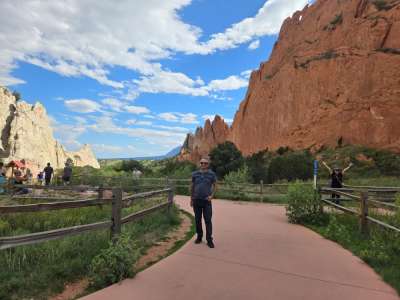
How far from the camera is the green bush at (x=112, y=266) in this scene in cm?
453

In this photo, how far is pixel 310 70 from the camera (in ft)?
202

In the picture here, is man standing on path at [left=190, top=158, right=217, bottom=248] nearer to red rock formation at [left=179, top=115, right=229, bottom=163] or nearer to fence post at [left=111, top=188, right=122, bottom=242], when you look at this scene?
fence post at [left=111, top=188, right=122, bottom=242]

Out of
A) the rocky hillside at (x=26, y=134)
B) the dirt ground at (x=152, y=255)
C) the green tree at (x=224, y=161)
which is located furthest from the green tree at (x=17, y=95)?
the dirt ground at (x=152, y=255)

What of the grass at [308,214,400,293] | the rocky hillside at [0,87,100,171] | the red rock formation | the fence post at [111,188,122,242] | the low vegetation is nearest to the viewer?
the grass at [308,214,400,293]

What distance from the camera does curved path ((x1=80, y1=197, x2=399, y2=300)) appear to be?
4293 mm

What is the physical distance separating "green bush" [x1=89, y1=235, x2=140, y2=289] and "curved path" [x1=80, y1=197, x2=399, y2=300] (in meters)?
0.15

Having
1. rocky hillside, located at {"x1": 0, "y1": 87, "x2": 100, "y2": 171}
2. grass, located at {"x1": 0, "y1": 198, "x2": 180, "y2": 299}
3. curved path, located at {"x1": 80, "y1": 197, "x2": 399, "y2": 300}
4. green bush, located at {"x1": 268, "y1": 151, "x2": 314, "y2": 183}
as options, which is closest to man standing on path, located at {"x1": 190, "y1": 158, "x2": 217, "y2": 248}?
curved path, located at {"x1": 80, "y1": 197, "x2": 399, "y2": 300}

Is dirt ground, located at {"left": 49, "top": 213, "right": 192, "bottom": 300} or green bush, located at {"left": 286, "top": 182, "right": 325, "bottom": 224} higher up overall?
green bush, located at {"left": 286, "top": 182, "right": 325, "bottom": 224}

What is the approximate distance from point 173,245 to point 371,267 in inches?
137

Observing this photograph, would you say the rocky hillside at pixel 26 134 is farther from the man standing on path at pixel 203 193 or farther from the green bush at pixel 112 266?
the green bush at pixel 112 266

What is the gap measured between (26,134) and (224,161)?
33.2m

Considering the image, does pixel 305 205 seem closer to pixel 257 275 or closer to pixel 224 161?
pixel 257 275

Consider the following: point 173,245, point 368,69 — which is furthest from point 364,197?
point 368,69

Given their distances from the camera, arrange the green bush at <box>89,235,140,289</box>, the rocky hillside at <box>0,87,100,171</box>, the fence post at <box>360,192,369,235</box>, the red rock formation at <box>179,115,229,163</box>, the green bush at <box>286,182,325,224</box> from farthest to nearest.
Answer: the red rock formation at <box>179,115,229,163</box>
the rocky hillside at <box>0,87,100,171</box>
the green bush at <box>286,182,325,224</box>
the fence post at <box>360,192,369,235</box>
the green bush at <box>89,235,140,289</box>
